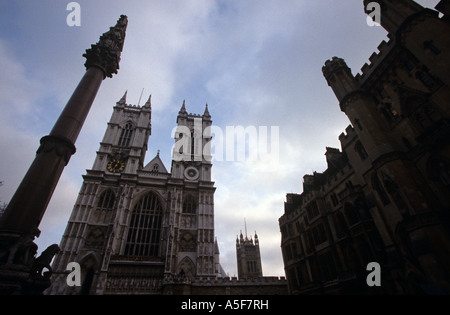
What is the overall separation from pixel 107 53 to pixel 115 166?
25.1 metres

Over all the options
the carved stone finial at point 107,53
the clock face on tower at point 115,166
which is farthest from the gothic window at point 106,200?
the carved stone finial at point 107,53

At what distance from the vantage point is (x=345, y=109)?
56.2ft

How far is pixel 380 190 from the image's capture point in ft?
45.6

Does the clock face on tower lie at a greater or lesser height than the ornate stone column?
greater

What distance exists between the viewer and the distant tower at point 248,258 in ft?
209

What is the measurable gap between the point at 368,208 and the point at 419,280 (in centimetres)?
486

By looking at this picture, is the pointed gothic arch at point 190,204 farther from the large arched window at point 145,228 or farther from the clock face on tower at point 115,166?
the clock face on tower at point 115,166

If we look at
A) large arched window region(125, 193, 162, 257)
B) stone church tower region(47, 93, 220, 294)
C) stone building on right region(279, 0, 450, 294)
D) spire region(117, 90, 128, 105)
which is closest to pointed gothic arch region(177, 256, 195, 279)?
stone church tower region(47, 93, 220, 294)

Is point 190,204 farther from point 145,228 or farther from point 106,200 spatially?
point 106,200

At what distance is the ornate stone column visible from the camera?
→ 292 inches

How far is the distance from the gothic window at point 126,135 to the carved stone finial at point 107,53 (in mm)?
26574

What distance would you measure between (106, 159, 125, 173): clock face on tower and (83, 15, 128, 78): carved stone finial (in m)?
23.8

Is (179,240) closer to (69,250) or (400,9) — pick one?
(69,250)

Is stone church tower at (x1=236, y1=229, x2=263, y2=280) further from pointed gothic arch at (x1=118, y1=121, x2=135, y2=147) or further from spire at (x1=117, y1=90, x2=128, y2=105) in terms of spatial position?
spire at (x1=117, y1=90, x2=128, y2=105)
